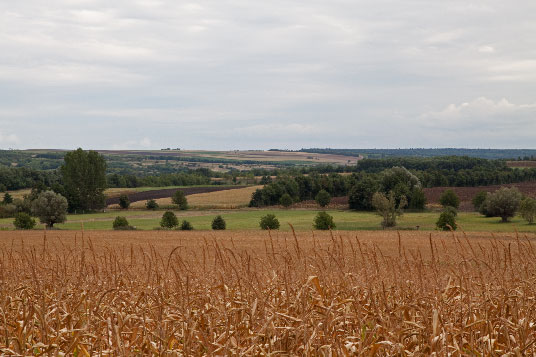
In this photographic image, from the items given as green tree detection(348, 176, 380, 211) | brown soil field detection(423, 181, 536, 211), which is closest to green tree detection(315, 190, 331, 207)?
green tree detection(348, 176, 380, 211)

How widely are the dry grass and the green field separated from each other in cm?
524

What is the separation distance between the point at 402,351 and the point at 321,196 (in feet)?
299

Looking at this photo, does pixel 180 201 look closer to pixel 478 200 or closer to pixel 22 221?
pixel 22 221

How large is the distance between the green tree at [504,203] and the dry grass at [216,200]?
146 feet

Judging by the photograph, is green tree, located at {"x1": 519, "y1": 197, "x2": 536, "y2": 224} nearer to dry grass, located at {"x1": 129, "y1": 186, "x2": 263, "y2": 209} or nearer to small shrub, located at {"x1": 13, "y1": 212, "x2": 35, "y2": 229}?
dry grass, located at {"x1": 129, "y1": 186, "x2": 263, "y2": 209}

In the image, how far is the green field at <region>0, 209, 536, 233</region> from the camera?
65.5 m

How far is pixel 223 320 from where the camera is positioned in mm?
4078

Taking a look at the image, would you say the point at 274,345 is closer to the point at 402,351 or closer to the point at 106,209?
the point at 402,351

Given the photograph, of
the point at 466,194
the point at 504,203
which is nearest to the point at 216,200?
the point at 466,194

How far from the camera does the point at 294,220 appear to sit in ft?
247

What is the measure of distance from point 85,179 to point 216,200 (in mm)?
27344

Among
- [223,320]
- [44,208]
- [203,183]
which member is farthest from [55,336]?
[203,183]

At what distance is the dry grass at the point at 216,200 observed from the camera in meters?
95.1

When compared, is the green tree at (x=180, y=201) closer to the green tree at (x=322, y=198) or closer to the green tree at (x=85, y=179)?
the green tree at (x=85, y=179)
